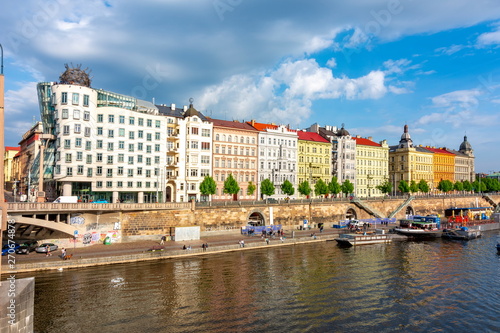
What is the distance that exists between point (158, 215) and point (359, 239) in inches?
1477

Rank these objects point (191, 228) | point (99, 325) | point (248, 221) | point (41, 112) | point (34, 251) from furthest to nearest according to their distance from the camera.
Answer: point (248, 221) → point (41, 112) → point (191, 228) → point (34, 251) → point (99, 325)

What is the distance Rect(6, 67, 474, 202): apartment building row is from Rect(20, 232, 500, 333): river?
80.8 feet

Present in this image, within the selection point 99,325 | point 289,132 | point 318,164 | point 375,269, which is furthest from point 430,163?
point 99,325

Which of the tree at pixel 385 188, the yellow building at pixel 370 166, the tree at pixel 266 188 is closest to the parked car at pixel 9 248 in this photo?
the tree at pixel 266 188

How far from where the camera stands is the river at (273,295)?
30312mm

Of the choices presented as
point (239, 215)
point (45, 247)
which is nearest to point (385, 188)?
point (239, 215)

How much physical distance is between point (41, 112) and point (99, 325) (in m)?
53.4

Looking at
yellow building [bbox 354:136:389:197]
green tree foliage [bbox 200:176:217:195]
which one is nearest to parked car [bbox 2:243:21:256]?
green tree foliage [bbox 200:176:217:195]

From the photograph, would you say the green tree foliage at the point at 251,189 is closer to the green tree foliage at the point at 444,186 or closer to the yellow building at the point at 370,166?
the yellow building at the point at 370,166

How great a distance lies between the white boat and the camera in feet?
228

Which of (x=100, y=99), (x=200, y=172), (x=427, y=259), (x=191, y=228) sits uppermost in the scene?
(x=100, y=99)

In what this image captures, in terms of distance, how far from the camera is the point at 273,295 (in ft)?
123

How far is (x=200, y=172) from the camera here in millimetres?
82875

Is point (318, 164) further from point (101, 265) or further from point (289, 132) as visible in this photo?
point (101, 265)
